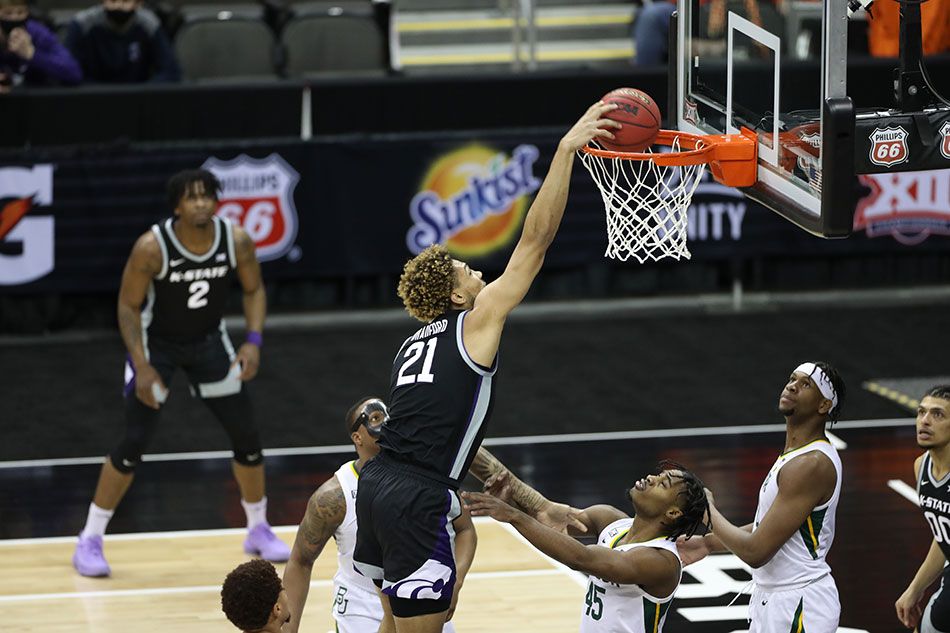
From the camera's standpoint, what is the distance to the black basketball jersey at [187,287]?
9.02 metres

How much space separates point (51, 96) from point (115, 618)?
6464mm

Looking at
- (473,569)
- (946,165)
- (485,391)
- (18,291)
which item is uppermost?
(946,165)

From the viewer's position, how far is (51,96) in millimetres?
13555

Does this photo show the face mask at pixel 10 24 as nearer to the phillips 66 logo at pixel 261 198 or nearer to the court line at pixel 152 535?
the phillips 66 logo at pixel 261 198

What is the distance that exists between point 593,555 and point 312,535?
4.87 feet

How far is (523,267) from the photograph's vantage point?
5797mm

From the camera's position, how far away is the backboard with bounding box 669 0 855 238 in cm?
606

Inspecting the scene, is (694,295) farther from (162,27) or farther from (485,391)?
(485,391)

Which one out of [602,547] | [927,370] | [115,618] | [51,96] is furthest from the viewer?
[51,96]

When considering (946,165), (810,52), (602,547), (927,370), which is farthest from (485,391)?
(810,52)

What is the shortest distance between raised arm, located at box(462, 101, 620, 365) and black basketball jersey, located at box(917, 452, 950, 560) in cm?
208

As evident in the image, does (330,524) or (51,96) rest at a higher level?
(51,96)

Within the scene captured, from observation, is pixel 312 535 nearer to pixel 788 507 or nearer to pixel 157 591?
pixel 788 507

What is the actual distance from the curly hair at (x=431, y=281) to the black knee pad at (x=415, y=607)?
103 cm
